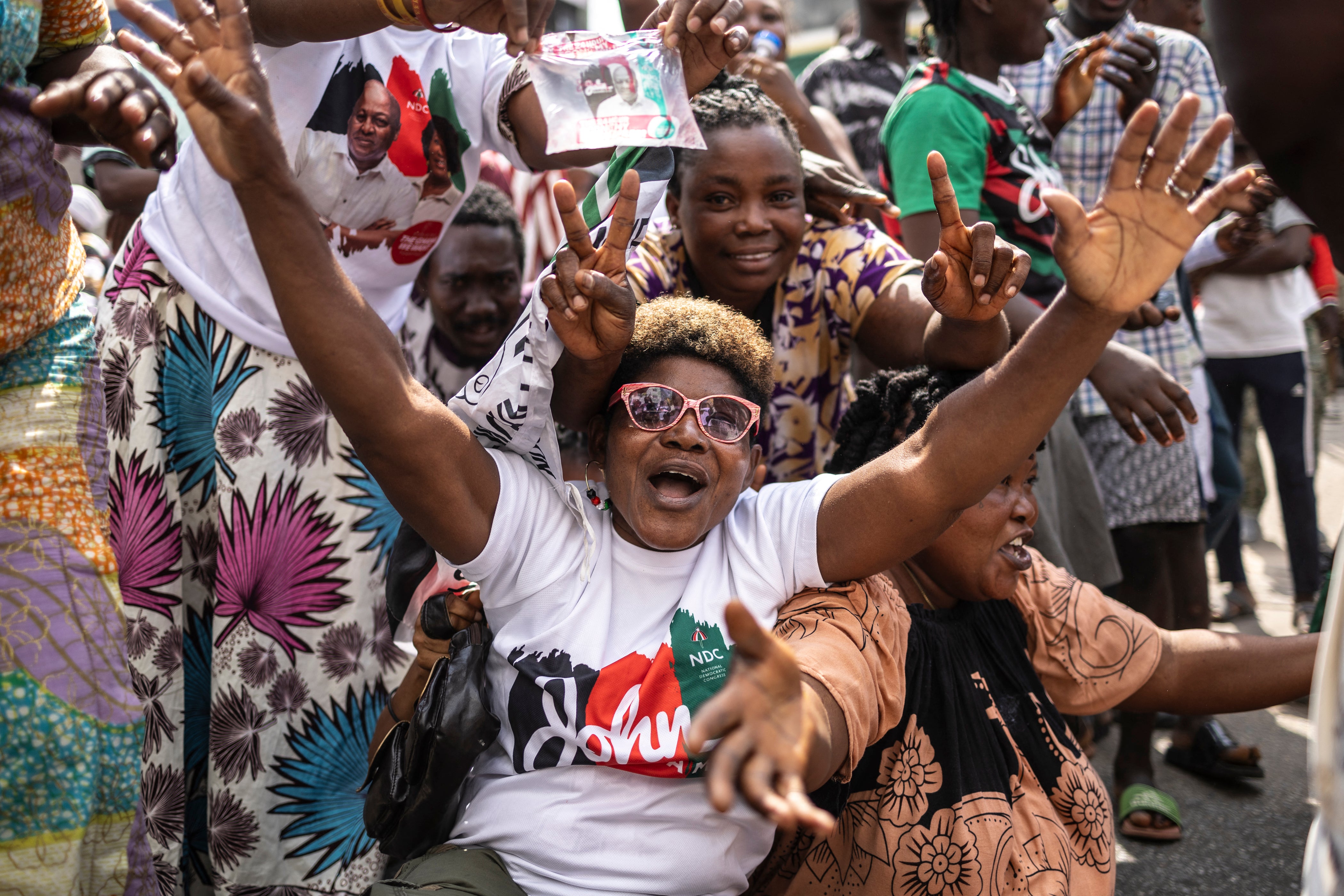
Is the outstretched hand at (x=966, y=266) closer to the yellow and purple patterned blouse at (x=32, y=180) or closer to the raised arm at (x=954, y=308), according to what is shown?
the raised arm at (x=954, y=308)

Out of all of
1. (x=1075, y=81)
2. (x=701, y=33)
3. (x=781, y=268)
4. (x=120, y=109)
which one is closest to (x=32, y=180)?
(x=120, y=109)

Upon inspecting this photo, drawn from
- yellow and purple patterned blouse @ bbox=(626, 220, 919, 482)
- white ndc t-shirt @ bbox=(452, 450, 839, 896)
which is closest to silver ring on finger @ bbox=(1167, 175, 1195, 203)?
white ndc t-shirt @ bbox=(452, 450, 839, 896)

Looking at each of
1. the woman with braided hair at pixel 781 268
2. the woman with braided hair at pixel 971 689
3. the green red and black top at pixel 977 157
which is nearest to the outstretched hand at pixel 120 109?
the woman with braided hair at pixel 781 268

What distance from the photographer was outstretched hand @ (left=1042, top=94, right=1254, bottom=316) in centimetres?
158

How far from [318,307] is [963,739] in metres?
1.42

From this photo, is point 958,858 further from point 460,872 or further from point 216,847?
point 216,847

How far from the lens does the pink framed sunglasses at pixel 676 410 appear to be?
2.05 m

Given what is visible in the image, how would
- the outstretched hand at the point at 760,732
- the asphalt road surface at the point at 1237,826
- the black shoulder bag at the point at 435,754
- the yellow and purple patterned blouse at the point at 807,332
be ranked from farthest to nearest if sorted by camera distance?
the asphalt road surface at the point at 1237,826 < the yellow and purple patterned blouse at the point at 807,332 < the black shoulder bag at the point at 435,754 < the outstretched hand at the point at 760,732

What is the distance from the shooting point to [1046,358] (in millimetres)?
1714

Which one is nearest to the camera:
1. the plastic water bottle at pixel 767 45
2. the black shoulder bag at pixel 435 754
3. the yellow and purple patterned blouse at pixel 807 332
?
the black shoulder bag at pixel 435 754

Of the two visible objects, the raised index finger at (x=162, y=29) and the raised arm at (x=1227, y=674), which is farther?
the raised arm at (x=1227, y=674)

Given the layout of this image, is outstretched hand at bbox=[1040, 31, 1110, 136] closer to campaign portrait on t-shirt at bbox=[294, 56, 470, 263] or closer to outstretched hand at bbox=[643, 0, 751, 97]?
outstretched hand at bbox=[643, 0, 751, 97]

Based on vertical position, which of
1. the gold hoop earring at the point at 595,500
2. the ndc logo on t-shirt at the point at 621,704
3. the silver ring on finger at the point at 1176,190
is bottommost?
the ndc logo on t-shirt at the point at 621,704

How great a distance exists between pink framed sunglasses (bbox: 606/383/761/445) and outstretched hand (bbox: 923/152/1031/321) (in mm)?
429
